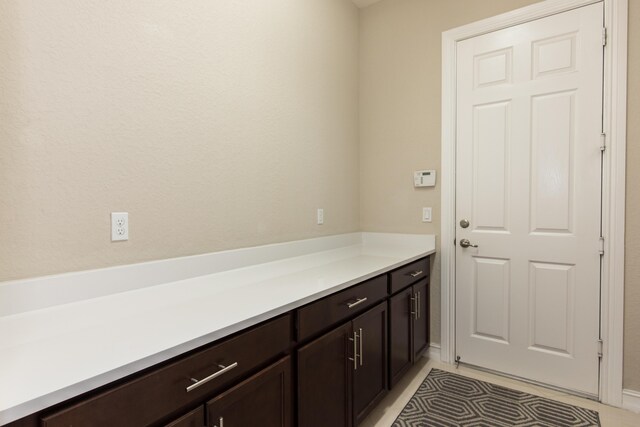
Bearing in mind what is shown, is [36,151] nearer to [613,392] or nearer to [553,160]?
[553,160]

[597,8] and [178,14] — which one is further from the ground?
[597,8]

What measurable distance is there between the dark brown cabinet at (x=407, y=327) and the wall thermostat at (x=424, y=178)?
0.76m

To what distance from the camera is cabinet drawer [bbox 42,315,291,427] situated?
0.72 metres

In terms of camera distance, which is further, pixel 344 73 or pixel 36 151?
pixel 344 73

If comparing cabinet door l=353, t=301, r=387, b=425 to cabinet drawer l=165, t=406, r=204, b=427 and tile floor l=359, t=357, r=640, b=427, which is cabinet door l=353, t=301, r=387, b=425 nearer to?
tile floor l=359, t=357, r=640, b=427

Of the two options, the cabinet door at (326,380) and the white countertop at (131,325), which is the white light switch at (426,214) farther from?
the cabinet door at (326,380)

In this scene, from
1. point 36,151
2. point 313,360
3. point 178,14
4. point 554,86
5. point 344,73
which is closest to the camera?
point 36,151

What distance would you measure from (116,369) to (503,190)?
2453mm

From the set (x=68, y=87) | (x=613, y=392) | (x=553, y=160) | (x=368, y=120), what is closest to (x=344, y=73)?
(x=368, y=120)

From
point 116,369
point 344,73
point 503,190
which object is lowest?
point 116,369

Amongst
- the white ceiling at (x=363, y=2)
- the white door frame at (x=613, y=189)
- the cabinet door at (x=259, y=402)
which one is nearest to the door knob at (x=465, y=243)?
the white door frame at (x=613, y=189)

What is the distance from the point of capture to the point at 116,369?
2.42 feet

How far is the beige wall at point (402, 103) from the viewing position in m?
2.59

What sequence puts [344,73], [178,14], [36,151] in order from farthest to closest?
1. [344,73]
2. [178,14]
3. [36,151]
